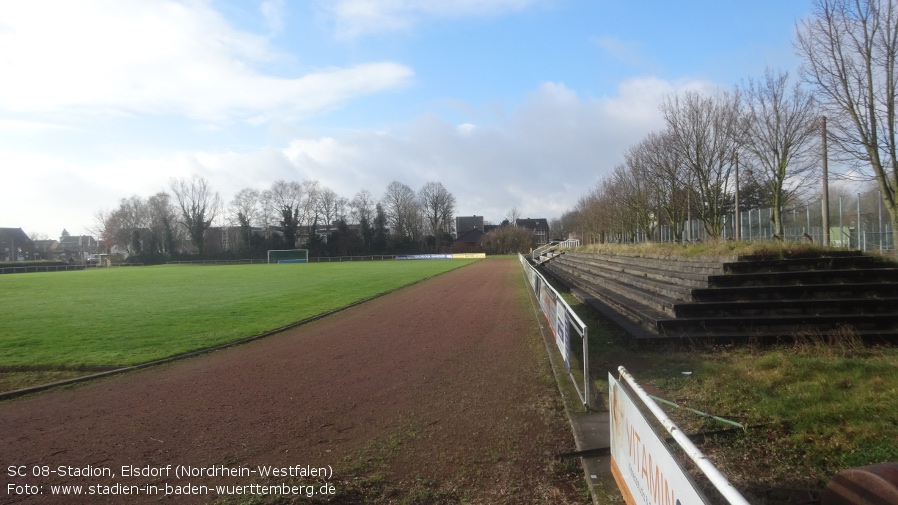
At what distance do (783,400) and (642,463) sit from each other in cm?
391

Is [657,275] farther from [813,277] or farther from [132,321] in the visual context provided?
[132,321]

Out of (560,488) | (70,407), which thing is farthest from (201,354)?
(560,488)

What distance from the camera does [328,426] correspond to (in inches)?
240

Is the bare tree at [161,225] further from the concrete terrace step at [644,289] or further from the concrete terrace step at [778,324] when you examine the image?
the concrete terrace step at [778,324]

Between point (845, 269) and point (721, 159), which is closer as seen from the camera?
point (845, 269)

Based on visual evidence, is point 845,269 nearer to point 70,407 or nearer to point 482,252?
point 70,407

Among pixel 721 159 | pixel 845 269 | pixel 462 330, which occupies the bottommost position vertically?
pixel 462 330

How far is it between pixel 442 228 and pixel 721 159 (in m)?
86.7

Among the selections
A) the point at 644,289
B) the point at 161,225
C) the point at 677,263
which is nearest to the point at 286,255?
the point at 161,225

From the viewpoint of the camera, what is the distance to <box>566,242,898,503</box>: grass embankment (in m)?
4.35

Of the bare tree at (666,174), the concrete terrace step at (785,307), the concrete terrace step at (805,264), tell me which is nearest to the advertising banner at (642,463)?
the concrete terrace step at (785,307)

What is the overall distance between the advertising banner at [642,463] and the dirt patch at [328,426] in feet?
2.76

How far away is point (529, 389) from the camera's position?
754 cm

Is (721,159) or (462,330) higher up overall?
(721,159)
